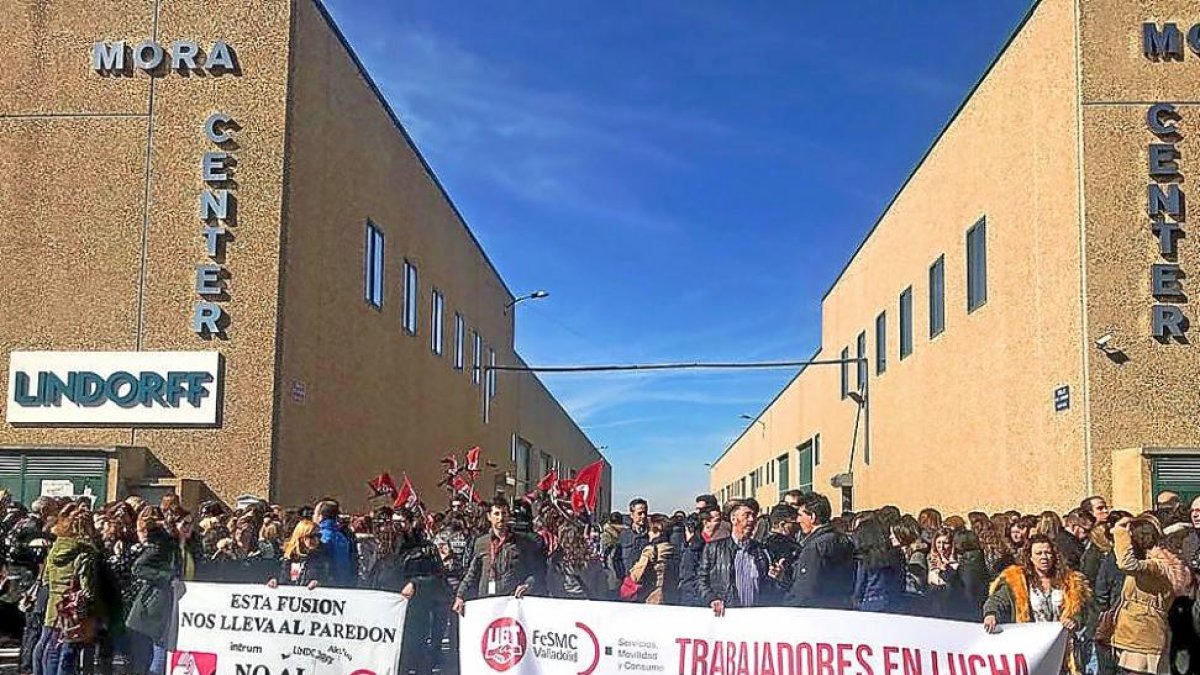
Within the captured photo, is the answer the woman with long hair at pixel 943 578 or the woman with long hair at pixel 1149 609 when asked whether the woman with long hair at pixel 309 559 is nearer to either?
the woman with long hair at pixel 943 578

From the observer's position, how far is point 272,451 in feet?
58.3

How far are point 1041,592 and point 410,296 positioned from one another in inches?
826

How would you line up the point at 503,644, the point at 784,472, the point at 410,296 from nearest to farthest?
the point at 503,644 < the point at 410,296 < the point at 784,472

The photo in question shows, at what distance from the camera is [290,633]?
29.8ft

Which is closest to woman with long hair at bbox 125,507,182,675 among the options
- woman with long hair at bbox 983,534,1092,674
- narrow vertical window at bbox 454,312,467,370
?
woman with long hair at bbox 983,534,1092,674

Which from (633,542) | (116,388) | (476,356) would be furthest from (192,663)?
(476,356)

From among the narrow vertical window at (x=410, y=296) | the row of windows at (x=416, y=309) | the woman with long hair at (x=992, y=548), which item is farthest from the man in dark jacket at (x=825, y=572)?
the narrow vertical window at (x=410, y=296)

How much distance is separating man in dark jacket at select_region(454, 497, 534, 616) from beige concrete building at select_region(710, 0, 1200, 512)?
27.6 feet

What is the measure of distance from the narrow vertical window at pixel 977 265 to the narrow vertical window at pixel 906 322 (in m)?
5.65

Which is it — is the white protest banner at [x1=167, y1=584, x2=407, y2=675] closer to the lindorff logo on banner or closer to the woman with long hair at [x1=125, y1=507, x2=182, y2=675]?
the woman with long hair at [x1=125, y1=507, x2=182, y2=675]

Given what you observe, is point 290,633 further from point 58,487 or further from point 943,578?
point 58,487

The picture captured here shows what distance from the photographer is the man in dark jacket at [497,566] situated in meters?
10.1

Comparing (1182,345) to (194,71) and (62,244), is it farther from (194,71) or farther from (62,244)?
(62,244)

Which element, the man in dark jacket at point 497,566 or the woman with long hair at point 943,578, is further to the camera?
the woman with long hair at point 943,578
